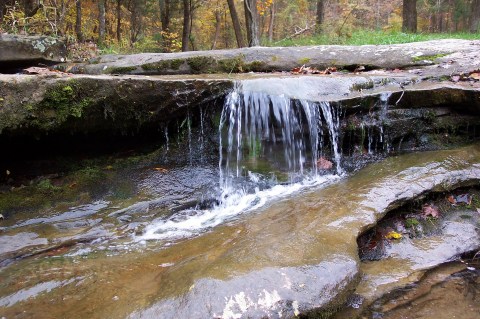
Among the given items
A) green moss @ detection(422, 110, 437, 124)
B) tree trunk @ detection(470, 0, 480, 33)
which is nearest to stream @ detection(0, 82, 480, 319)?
green moss @ detection(422, 110, 437, 124)

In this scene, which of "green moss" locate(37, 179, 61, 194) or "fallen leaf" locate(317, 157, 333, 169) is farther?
"fallen leaf" locate(317, 157, 333, 169)

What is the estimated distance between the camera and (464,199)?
4574 mm

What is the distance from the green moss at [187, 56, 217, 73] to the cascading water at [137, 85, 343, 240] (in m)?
2.01

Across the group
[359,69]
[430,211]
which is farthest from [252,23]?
[430,211]

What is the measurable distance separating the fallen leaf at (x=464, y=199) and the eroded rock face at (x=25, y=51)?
7326 mm

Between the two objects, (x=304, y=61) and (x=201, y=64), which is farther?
(x=304, y=61)

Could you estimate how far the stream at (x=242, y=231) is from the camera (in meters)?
2.64

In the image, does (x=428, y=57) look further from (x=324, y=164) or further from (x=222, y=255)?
(x=222, y=255)

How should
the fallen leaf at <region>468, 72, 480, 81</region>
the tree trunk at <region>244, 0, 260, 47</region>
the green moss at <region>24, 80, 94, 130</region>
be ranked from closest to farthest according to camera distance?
the green moss at <region>24, 80, 94, 130</region>
the fallen leaf at <region>468, 72, 480, 81</region>
the tree trunk at <region>244, 0, 260, 47</region>

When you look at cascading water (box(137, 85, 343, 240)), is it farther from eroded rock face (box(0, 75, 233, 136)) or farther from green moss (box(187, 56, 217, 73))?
green moss (box(187, 56, 217, 73))

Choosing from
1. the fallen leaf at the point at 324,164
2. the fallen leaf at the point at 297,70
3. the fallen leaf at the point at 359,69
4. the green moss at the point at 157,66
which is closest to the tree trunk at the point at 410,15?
the fallen leaf at the point at 359,69

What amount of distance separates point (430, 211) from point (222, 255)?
8.95ft

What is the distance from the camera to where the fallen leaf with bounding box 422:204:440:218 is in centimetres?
432

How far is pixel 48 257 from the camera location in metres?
3.60
